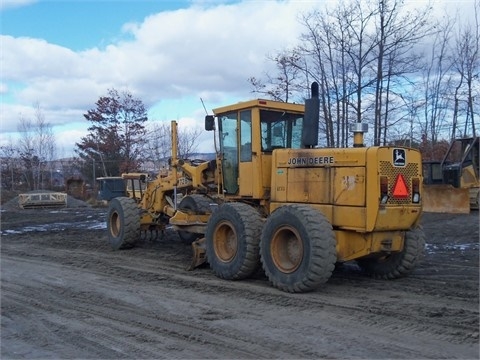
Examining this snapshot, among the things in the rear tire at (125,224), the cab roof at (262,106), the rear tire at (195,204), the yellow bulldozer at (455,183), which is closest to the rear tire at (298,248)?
the cab roof at (262,106)

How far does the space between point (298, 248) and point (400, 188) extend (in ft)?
5.42

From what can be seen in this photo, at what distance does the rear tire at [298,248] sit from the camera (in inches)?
295

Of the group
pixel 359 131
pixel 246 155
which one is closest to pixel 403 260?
pixel 359 131

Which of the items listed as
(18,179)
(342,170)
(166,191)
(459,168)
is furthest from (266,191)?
(18,179)

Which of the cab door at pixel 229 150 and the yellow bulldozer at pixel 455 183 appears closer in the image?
the cab door at pixel 229 150

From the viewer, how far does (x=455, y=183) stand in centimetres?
1950

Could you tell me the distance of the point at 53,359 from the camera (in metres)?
5.31

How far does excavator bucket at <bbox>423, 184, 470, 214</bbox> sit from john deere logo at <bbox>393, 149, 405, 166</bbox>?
36.0 feet

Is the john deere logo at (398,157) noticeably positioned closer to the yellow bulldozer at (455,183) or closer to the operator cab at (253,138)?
the operator cab at (253,138)

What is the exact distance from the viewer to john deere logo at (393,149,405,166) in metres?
7.85

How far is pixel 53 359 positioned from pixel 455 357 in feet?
12.1

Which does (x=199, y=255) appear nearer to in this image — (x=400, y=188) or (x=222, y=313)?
(x=222, y=313)

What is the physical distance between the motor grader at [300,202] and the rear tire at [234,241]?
16 mm

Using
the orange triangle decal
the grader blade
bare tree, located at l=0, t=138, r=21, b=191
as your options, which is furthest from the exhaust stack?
bare tree, located at l=0, t=138, r=21, b=191
